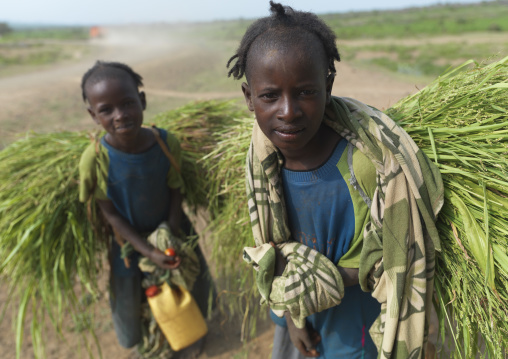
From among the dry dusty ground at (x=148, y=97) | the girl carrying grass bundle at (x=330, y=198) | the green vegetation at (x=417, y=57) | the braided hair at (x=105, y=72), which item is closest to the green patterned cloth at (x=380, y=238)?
the girl carrying grass bundle at (x=330, y=198)

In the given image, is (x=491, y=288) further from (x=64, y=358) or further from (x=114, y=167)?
(x=64, y=358)

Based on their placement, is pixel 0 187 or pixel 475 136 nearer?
pixel 475 136

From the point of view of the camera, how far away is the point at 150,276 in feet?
7.43

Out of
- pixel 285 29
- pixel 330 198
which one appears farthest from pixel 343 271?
pixel 285 29

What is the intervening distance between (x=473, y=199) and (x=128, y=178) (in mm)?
1583

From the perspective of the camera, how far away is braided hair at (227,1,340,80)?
1059mm

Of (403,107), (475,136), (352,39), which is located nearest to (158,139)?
(403,107)

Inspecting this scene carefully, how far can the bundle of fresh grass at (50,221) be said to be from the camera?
6.97ft

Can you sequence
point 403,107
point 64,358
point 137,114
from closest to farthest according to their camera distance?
point 403,107, point 137,114, point 64,358

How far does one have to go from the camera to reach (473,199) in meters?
1.12

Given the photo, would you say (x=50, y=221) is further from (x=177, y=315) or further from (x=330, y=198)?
(x=330, y=198)

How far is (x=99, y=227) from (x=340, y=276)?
1589 mm

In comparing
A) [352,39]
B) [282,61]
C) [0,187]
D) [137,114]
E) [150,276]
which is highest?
[282,61]

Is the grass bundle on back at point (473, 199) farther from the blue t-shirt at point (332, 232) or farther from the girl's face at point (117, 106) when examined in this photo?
the girl's face at point (117, 106)
